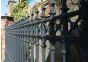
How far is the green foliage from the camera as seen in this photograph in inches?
424

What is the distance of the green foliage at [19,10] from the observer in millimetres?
10780

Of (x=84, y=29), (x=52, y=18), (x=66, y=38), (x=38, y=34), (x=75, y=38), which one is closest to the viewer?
(x=84, y=29)

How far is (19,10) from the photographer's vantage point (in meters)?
11.9

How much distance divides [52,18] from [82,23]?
0.69m

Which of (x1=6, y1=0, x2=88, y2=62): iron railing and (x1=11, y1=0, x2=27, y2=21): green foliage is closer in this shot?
(x1=6, y1=0, x2=88, y2=62): iron railing

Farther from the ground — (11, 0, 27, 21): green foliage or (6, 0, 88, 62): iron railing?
(11, 0, 27, 21): green foliage

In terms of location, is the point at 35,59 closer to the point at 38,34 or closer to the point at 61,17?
the point at 38,34

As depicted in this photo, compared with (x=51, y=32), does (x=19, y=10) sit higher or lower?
higher

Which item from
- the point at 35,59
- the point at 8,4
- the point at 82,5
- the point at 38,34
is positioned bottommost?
the point at 35,59

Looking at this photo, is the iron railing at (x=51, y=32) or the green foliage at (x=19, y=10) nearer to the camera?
the iron railing at (x=51, y=32)

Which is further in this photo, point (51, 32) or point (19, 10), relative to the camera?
point (19, 10)

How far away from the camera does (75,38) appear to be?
177 cm

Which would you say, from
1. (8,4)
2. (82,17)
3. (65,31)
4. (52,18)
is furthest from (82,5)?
(8,4)

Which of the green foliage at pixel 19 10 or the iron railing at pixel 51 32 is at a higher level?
the green foliage at pixel 19 10
